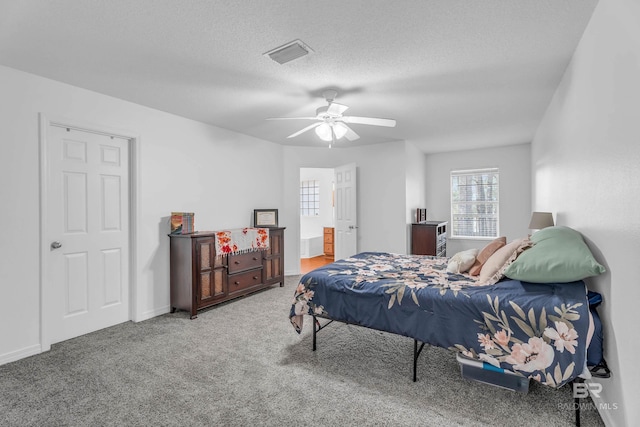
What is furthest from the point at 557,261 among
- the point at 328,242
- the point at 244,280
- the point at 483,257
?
the point at 328,242

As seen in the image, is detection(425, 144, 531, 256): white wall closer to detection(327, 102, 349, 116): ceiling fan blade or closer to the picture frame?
the picture frame

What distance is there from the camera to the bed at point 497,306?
1777mm

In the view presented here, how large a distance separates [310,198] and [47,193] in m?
6.55

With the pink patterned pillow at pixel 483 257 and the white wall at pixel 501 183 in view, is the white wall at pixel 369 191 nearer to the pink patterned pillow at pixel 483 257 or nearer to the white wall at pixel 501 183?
the white wall at pixel 501 183

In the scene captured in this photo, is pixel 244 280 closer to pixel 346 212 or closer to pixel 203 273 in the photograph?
pixel 203 273

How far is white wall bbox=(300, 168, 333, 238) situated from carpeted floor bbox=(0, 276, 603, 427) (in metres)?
5.59

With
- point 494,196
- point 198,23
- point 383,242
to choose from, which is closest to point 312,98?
point 198,23

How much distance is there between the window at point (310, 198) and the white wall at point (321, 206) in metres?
0.12

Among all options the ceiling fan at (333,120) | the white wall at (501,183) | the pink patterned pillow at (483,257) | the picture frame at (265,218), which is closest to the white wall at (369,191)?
the picture frame at (265,218)

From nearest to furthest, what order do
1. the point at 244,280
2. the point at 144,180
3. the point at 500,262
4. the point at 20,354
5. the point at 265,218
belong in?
the point at 500,262, the point at 20,354, the point at 144,180, the point at 244,280, the point at 265,218

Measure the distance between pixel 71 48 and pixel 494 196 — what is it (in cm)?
679

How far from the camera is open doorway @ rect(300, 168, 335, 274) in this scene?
323 inches

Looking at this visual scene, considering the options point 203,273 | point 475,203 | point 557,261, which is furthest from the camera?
point 475,203

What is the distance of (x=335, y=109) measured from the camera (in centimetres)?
308
